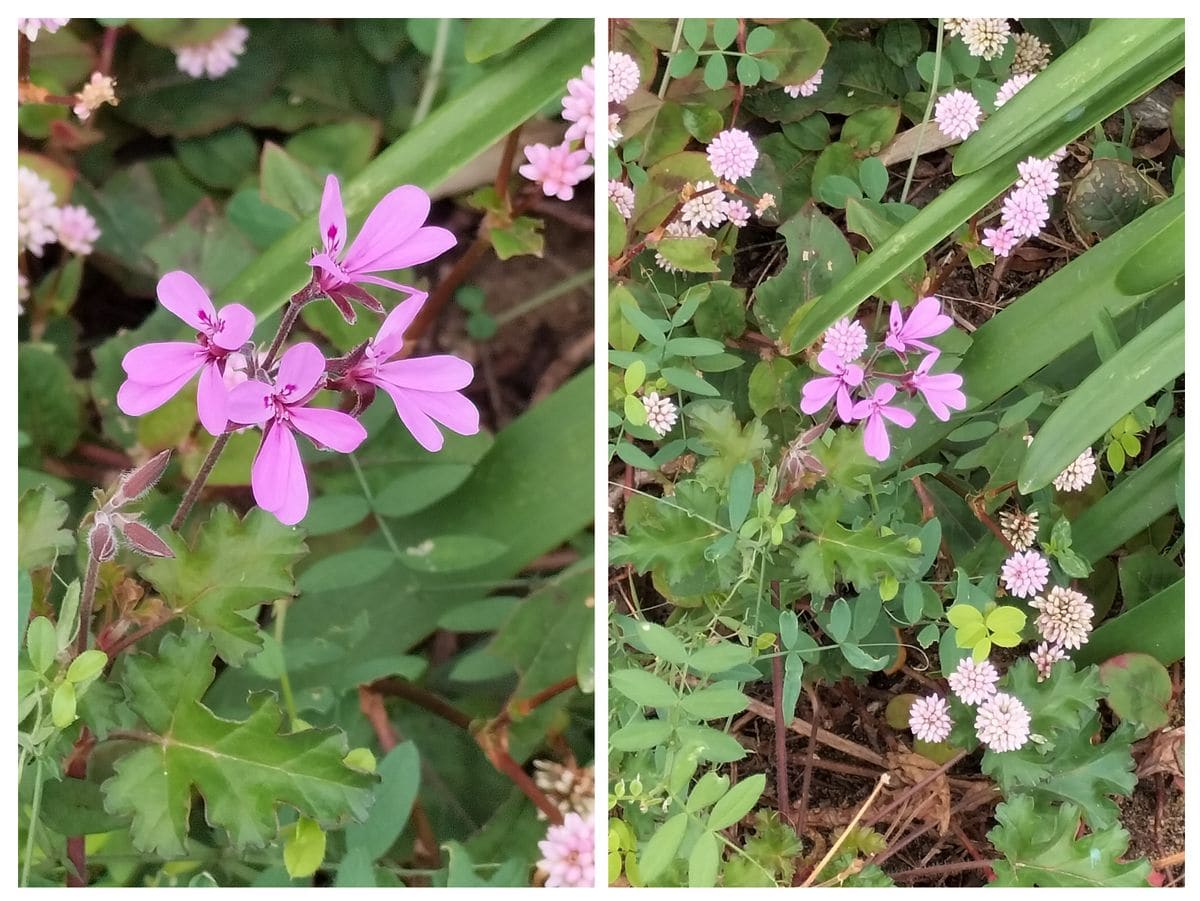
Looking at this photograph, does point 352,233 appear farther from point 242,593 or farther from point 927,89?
point 927,89

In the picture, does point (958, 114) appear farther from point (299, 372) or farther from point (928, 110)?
point (299, 372)

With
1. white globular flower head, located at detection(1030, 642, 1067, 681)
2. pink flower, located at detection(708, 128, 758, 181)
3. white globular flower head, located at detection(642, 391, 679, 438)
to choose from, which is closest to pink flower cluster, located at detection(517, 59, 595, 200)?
pink flower, located at detection(708, 128, 758, 181)

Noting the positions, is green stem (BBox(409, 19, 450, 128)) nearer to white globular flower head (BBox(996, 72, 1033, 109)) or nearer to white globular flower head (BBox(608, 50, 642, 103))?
white globular flower head (BBox(608, 50, 642, 103))

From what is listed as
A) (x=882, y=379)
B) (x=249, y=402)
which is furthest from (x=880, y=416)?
(x=249, y=402)

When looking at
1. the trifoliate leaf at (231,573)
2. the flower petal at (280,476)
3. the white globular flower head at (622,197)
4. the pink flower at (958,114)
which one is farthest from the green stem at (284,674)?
the pink flower at (958,114)

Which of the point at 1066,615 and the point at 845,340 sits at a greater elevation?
the point at 845,340

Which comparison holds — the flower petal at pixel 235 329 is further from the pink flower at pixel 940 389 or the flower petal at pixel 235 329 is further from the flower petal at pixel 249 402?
the pink flower at pixel 940 389
